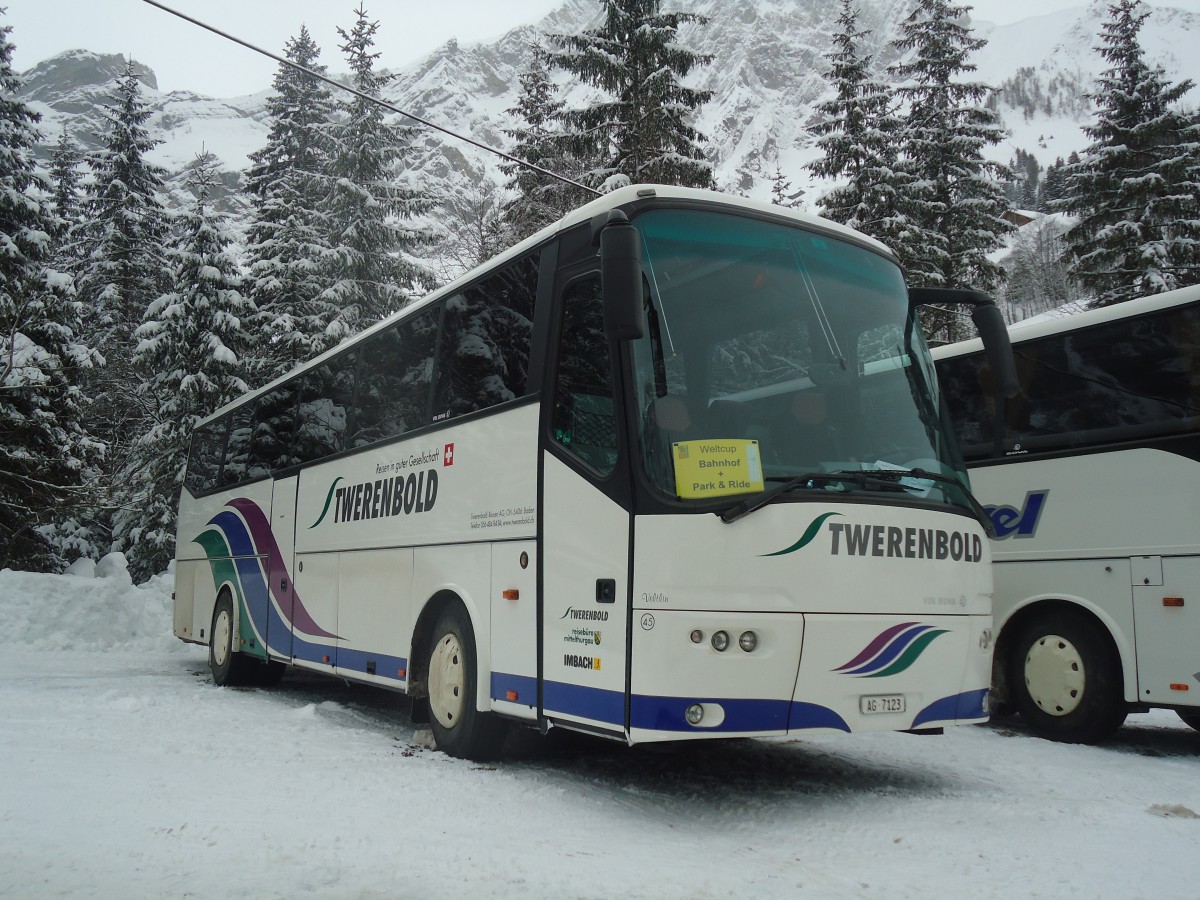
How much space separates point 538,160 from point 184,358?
11.7 meters

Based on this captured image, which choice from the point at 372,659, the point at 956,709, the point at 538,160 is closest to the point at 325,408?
the point at 372,659

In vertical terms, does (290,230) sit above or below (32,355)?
above

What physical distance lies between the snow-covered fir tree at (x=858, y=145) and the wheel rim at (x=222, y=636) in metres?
20.7

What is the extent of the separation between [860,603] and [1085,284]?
→ 27.3 metres

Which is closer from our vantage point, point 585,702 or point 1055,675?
point 585,702

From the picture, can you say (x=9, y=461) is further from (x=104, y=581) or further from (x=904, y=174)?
(x=904, y=174)

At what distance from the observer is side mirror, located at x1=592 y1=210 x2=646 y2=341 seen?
5297 millimetres

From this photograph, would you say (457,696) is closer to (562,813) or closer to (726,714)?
(562,813)

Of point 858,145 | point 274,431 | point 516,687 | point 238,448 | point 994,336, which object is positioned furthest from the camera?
point 858,145

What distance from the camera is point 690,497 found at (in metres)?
5.45

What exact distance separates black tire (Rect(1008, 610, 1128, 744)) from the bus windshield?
3058mm

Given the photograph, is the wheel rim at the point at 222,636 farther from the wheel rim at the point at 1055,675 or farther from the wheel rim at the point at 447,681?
→ the wheel rim at the point at 1055,675

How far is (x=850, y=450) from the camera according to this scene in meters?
5.83

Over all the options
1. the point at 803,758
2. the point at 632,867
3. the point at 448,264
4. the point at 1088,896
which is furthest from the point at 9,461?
the point at 1088,896
